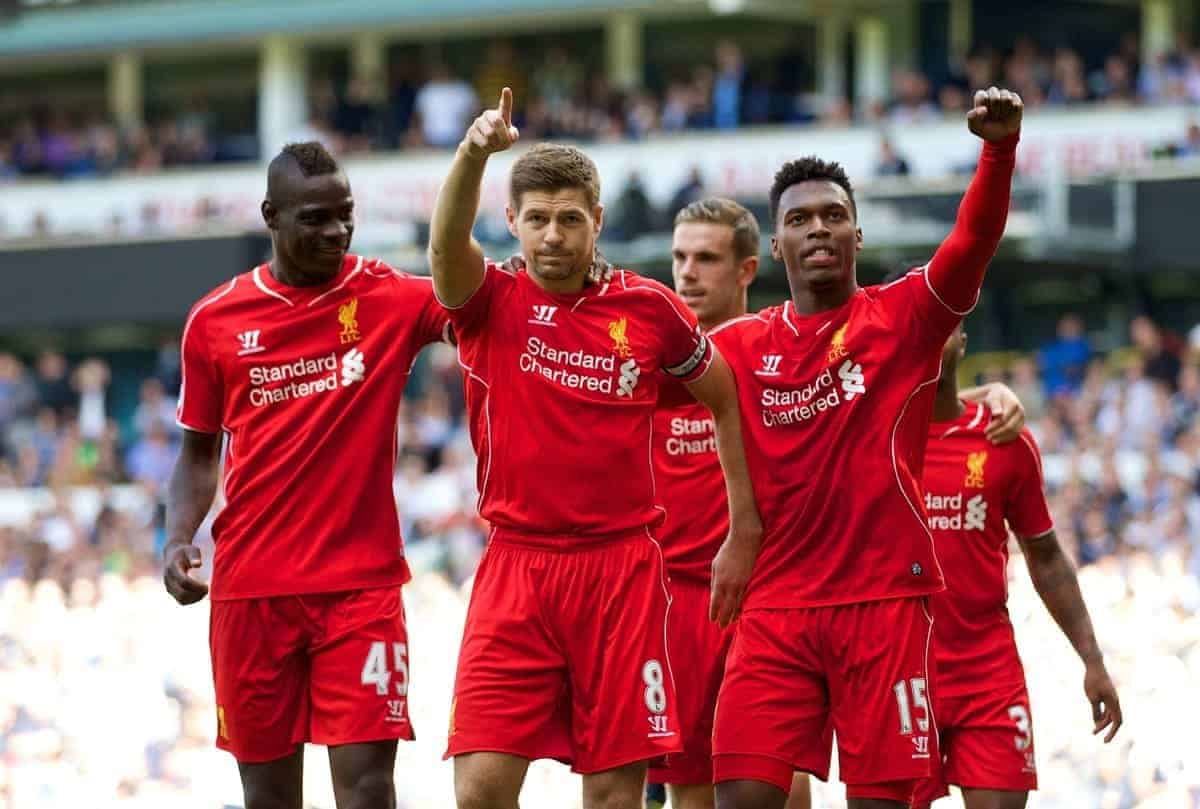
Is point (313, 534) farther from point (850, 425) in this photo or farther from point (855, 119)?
point (855, 119)

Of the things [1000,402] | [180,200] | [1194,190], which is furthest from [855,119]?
[1000,402]

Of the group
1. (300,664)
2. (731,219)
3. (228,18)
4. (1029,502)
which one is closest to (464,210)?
(300,664)

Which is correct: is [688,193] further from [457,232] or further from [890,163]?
[457,232]

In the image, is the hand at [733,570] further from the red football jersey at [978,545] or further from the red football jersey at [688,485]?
the red football jersey at [978,545]

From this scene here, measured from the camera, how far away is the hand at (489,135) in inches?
279

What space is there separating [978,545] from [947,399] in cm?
56

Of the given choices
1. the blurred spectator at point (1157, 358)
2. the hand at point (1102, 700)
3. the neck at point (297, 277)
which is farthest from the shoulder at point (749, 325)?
the blurred spectator at point (1157, 358)

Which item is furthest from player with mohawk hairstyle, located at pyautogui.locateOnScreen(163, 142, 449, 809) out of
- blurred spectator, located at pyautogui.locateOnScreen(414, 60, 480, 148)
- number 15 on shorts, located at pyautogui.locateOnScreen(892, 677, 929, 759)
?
blurred spectator, located at pyautogui.locateOnScreen(414, 60, 480, 148)

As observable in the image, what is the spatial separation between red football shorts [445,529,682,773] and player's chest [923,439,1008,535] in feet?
5.51

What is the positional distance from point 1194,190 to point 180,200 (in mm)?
15515

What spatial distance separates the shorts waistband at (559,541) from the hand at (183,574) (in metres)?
0.99

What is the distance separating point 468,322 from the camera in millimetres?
7590

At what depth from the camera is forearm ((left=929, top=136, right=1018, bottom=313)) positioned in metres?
7.21

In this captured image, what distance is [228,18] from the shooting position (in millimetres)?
35688
